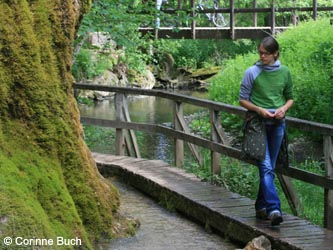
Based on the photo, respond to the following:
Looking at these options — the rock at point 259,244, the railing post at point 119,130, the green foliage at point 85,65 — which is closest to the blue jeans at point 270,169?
the rock at point 259,244

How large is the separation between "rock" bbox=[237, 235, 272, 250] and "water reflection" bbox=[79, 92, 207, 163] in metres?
7.90

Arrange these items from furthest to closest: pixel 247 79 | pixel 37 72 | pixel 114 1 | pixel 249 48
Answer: pixel 249 48 < pixel 114 1 < pixel 247 79 < pixel 37 72

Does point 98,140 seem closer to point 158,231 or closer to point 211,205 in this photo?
point 211,205

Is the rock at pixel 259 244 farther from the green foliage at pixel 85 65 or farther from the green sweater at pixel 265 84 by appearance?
the green foliage at pixel 85 65

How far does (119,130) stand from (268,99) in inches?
177

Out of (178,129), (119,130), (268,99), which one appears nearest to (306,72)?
(119,130)

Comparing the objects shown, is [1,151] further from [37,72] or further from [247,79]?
[247,79]

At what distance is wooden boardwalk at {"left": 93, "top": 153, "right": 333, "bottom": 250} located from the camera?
630cm

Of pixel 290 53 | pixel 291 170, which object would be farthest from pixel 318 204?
pixel 290 53

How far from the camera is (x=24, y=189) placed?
538 centimetres

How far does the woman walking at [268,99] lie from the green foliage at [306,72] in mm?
6645

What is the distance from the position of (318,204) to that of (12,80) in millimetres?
4680

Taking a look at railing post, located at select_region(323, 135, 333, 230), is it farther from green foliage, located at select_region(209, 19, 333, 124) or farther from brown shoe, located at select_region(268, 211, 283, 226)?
green foliage, located at select_region(209, 19, 333, 124)

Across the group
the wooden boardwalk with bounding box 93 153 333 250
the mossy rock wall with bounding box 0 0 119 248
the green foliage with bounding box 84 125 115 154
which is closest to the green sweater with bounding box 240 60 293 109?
the wooden boardwalk with bounding box 93 153 333 250
